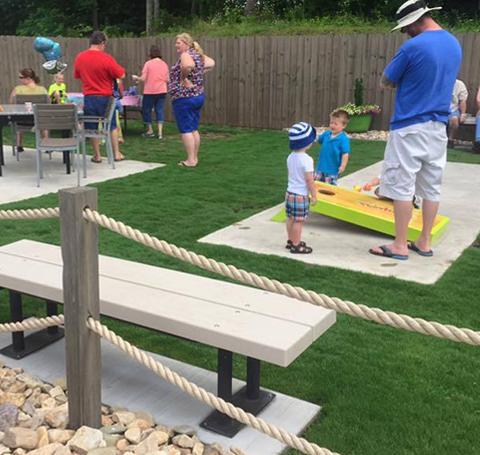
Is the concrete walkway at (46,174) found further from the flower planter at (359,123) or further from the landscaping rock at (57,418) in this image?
the flower planter at (359,123)

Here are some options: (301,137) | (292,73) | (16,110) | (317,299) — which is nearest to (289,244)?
(301,137)

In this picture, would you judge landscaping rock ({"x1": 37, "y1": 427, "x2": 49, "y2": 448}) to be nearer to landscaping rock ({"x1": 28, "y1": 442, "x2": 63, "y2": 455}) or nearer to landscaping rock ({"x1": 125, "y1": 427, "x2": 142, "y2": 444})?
landscaping rock ({"x1": 28, "y1": 442, "x2": 63, "y2": 455})

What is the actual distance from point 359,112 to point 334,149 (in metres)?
7.48

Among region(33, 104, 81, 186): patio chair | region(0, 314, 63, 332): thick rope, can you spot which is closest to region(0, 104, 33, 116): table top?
region(33, 104, 81, 186): patio chair

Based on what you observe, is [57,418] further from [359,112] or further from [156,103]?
[359,112]

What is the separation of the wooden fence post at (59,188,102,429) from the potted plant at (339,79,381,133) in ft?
37.2

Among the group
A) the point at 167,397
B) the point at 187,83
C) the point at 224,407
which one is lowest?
the point at 167,397

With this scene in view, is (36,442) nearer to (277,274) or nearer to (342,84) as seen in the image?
(277,274)

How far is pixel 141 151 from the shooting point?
1088cm

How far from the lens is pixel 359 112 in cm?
1338

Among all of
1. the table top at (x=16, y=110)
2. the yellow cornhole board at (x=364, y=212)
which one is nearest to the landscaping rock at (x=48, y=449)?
the yellow cornhole board at (x=364, y=212)

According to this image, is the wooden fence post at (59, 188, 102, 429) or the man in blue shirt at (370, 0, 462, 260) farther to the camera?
the man in blue shirt at (370, 0, 462, 260)

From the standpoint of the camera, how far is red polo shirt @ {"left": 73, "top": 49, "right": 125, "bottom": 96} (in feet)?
29.9

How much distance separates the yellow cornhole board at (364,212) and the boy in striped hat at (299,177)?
52cm
